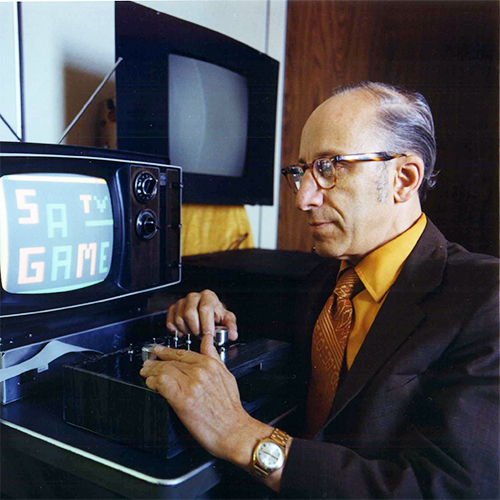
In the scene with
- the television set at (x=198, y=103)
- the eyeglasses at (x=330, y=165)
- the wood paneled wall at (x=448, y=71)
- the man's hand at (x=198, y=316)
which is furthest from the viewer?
the wood paneled wall at (x=448, y=71)

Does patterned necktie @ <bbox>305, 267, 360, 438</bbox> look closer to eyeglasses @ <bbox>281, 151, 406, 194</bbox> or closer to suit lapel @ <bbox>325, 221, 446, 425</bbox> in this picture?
suit lapel @ <bbox>325, 221, 446, 425</bbox>

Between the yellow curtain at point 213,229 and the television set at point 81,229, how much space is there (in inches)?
24.4

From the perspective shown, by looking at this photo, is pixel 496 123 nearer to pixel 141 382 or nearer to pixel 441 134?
pixel 441 134

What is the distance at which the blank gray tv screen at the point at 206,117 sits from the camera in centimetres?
159

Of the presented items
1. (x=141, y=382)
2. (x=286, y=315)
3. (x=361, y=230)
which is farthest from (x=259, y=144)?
(x=141, y=382)

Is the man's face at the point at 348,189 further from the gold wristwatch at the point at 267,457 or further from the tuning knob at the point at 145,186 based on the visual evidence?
the gold wristwatch at the point at 267,457

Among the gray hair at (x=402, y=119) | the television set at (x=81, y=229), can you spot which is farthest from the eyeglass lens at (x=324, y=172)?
the television set at (x=81, y=229)

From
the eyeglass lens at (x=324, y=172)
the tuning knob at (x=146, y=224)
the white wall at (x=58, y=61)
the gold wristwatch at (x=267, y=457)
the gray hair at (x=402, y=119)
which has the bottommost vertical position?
the gold wristwatch at (x=267, y=457)

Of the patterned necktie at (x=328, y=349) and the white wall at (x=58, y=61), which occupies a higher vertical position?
the white wall at (x=58, y=61)

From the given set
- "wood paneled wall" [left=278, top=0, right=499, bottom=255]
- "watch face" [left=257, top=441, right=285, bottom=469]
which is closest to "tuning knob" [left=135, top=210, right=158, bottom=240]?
"watch face" [left=257, top=441, right=285, bottom=469]

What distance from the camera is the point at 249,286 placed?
146 centimetres

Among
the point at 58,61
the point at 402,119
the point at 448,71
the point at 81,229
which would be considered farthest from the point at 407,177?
the point at 448,71

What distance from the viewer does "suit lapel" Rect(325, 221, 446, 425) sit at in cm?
87

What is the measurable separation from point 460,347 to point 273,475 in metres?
0.37
